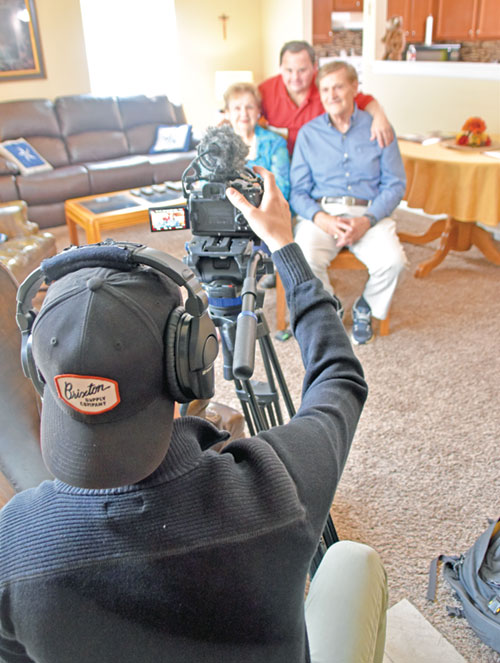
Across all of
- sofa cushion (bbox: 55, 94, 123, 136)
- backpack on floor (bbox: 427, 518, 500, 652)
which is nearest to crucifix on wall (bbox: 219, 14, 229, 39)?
sofa cushion (bbox: 55, 94, 123, 136)

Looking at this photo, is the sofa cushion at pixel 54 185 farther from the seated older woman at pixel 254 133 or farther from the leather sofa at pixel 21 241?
the seated older woman at pixel 254 133

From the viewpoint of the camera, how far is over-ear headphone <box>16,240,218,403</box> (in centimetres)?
60

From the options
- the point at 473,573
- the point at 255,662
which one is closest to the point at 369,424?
the point at 473,573

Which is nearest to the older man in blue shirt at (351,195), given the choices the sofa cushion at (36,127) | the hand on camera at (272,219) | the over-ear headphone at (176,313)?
the hand on camera at (272,219)

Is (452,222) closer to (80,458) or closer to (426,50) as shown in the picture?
(426,50)

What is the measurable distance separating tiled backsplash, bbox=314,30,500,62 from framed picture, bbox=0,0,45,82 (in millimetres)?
2596

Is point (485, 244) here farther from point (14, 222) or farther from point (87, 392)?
point (87, 392)

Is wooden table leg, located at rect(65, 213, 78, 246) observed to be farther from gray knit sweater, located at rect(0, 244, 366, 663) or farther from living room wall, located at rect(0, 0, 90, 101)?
gray knit sweater, located at rect(0, 244, 366, 663)

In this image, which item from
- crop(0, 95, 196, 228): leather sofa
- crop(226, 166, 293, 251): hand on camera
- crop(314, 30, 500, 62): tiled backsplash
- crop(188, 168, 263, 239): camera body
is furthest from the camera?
crop(314, 30, 500, 62): tiled backsplash

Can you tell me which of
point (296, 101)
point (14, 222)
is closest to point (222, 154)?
point (296, 101)

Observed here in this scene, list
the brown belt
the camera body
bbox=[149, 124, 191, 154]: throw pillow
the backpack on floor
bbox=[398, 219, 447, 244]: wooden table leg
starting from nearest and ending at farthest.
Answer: the camera body < the backpack on floor < the brown belt < bbox=[398, 219, 447, 244]: wooden table leg < bbox=[149, 124, 191, 154]: throw pillow

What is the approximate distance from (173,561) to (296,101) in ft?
8.53

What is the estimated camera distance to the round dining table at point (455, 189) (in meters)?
2.87

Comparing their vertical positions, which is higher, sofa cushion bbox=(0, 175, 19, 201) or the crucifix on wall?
the crucifix on wall
